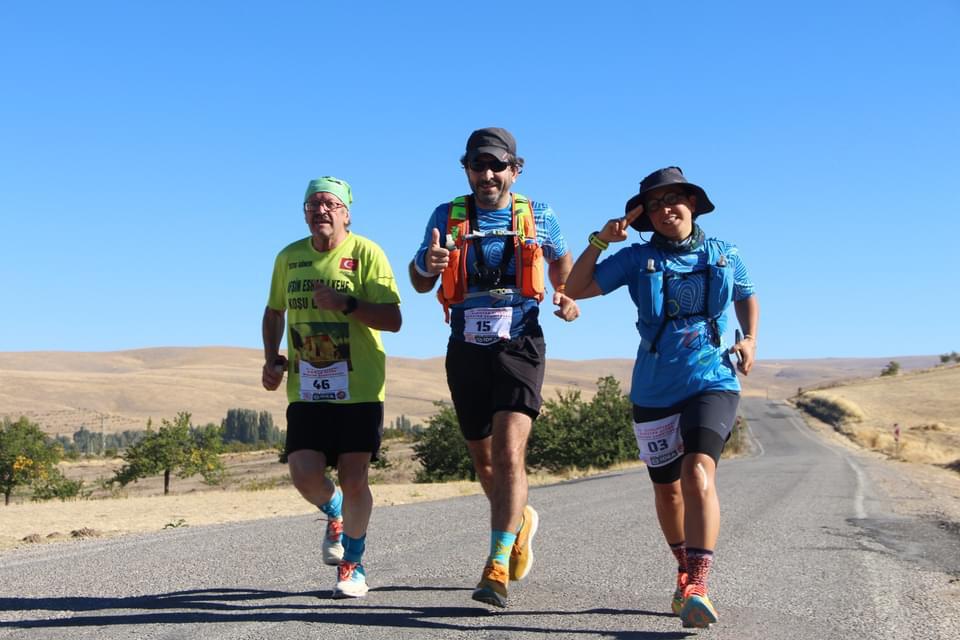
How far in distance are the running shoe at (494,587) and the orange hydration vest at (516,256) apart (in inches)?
55.8

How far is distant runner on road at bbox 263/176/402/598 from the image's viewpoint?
5891mm

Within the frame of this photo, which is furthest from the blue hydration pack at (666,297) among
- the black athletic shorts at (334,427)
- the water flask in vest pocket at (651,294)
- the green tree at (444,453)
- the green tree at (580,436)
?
the green tree at (580,436)

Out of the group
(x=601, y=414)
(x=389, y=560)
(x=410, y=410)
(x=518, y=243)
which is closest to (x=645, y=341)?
(x=518, y=243)

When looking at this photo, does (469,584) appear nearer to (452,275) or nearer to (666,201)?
(452,275)

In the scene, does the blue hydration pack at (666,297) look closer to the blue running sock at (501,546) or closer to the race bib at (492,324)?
the race bib at (492,324)

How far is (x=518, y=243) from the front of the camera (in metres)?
5.70

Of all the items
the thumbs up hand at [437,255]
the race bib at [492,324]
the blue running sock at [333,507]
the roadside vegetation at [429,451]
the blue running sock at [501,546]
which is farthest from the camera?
the roadside vegetation at [429,451]

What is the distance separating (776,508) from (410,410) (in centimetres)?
11798

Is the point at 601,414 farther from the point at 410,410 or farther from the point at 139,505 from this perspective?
the point at 410,410

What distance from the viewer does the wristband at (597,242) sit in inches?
210

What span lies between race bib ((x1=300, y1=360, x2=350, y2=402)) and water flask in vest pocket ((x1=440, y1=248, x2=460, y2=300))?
0.72 m

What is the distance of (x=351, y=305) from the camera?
5773 mm

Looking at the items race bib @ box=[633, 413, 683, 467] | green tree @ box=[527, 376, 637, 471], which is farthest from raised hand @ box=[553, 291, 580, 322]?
green tree @ box=[527, 376, 637, 471]

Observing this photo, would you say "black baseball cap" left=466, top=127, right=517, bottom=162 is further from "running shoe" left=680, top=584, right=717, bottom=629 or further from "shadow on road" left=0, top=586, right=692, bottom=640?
"running shoe" left=680, top=584, right=717, bottom=629
